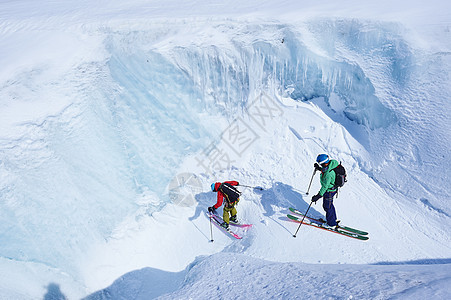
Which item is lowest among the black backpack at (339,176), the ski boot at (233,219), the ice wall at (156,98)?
the ski boot at (233,219)

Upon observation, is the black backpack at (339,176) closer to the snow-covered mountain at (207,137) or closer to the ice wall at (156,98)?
the snow-covered mountain at (207,137)

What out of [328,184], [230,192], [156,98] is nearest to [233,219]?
[230,192]

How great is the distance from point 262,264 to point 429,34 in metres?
6.82

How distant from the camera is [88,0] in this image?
979 cm

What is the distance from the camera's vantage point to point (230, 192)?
6676 mm

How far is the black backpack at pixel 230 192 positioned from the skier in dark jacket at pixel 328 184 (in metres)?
1.83

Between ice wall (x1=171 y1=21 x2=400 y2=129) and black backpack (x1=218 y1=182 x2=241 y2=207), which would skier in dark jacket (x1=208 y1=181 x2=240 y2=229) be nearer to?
black backpack (x1=218 y1=182 x2=241 y2=207)

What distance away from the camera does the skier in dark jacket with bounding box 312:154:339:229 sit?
20.3 ft

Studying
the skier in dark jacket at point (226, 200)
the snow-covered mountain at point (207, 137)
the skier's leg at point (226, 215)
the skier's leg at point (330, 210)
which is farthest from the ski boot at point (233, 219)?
the skier's leg at point (330, 210)

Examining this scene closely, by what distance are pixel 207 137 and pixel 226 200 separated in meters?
1.98

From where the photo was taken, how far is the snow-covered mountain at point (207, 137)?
614 cm

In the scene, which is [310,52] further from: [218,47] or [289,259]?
[289,259]

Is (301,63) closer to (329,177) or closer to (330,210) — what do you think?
(329,177)

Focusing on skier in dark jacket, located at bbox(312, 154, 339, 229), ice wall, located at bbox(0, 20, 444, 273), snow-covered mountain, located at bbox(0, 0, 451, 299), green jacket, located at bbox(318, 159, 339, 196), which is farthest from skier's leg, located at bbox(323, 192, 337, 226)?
ice wall, located at bbox(0, 20, 444, 273)
